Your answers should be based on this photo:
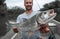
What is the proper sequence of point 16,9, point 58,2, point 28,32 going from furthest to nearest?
point 58,2 → point 16,9 → point 28,32

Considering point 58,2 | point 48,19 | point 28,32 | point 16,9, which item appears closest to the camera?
point 48,19

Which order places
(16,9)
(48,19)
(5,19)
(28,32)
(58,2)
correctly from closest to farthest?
(48,19) < (28,32) < (16,9) < (58,2) < (5,19)

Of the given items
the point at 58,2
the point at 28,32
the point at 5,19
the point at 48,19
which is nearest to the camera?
the point at 48,19

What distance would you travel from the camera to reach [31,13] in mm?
2871

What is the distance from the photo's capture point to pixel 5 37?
6.49m

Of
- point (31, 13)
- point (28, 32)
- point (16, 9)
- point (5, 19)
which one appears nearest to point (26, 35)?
point (28, 32)

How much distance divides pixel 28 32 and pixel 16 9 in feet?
9.36


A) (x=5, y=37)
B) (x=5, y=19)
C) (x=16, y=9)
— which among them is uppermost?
(x=16, y=9)

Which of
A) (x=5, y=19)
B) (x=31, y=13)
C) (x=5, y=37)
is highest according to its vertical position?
(x=31, y=13)

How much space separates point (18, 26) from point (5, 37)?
3.71 metres

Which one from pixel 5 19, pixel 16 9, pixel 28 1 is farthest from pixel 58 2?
pixel 28 1

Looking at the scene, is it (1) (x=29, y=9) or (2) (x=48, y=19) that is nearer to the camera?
(2) (x=48, y=19)

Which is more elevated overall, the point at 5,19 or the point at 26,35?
the point at 26,35

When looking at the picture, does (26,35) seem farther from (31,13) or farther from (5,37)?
(5,37)
